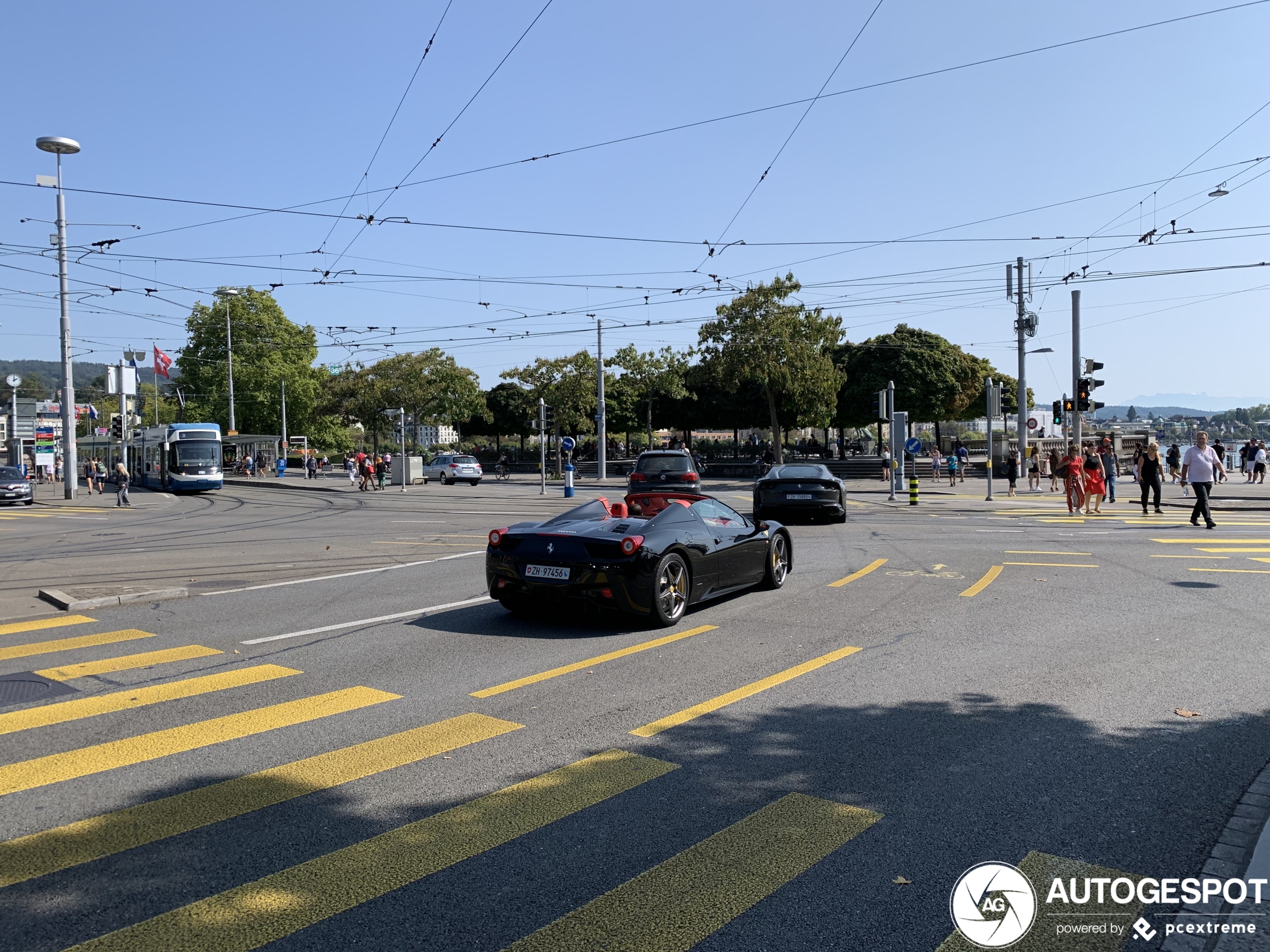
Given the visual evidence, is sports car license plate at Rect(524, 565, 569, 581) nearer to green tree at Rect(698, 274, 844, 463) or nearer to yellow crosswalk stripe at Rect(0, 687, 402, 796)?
yellow crosswalk stripe at Rect(0, 687, 402, 796)

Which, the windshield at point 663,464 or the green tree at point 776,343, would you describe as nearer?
the windshield at point 663,464

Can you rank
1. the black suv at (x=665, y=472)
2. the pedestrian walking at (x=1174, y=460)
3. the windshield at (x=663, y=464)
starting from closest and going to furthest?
the black suv at (x=665, y=472) → the windshield at (x=663, y=464) → the pedestrian walking at (x=1174, y=460)

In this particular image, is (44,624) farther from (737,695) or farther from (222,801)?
(737,695)

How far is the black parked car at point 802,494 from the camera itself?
1966 cm

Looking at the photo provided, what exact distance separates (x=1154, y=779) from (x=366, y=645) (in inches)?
231

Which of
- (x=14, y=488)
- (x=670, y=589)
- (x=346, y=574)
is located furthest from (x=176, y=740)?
(x=14, y=488)

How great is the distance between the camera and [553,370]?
57531 mm

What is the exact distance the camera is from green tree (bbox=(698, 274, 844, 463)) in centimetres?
4053

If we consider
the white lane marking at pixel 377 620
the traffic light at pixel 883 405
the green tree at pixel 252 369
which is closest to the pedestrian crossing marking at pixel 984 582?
the white lane marking at pixel 377 620

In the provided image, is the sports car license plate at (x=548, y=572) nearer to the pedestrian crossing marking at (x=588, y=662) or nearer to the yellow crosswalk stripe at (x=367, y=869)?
the pedestrian crossing marking at (x=588, y=662)

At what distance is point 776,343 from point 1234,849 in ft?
123

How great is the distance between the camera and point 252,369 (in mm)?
74312

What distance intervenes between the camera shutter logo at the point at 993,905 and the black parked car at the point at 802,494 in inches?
627

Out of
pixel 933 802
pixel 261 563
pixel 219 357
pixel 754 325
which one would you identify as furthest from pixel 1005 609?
pixel 219 357
